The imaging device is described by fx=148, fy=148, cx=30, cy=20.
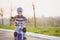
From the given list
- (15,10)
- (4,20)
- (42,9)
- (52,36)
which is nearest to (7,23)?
(4,20)

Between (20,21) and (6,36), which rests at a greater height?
(20,21)

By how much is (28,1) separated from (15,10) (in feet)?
0.60

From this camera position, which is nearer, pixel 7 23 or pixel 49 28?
pixel 49 28

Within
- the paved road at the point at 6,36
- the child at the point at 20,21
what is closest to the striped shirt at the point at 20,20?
the child at the point at 20,21

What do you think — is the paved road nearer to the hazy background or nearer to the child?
the child

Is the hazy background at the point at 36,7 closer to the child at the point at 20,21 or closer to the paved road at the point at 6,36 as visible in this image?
the child at the point at 20,21

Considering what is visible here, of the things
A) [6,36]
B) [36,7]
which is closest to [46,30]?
[36,7]

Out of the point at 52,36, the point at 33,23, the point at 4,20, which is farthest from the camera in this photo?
the point at 4,20

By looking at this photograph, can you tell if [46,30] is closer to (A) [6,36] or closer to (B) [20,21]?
A: (B) [20,21]

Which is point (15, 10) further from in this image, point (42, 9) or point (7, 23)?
point (42, 9)

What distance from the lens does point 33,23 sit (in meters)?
1.68

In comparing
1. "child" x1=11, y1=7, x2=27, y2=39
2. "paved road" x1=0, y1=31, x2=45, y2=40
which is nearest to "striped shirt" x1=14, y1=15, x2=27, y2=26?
"child" x1=11, y1=7, x2=27, y2=39

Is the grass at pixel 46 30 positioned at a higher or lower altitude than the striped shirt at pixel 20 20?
lower

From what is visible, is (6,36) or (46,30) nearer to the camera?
(46,30)
